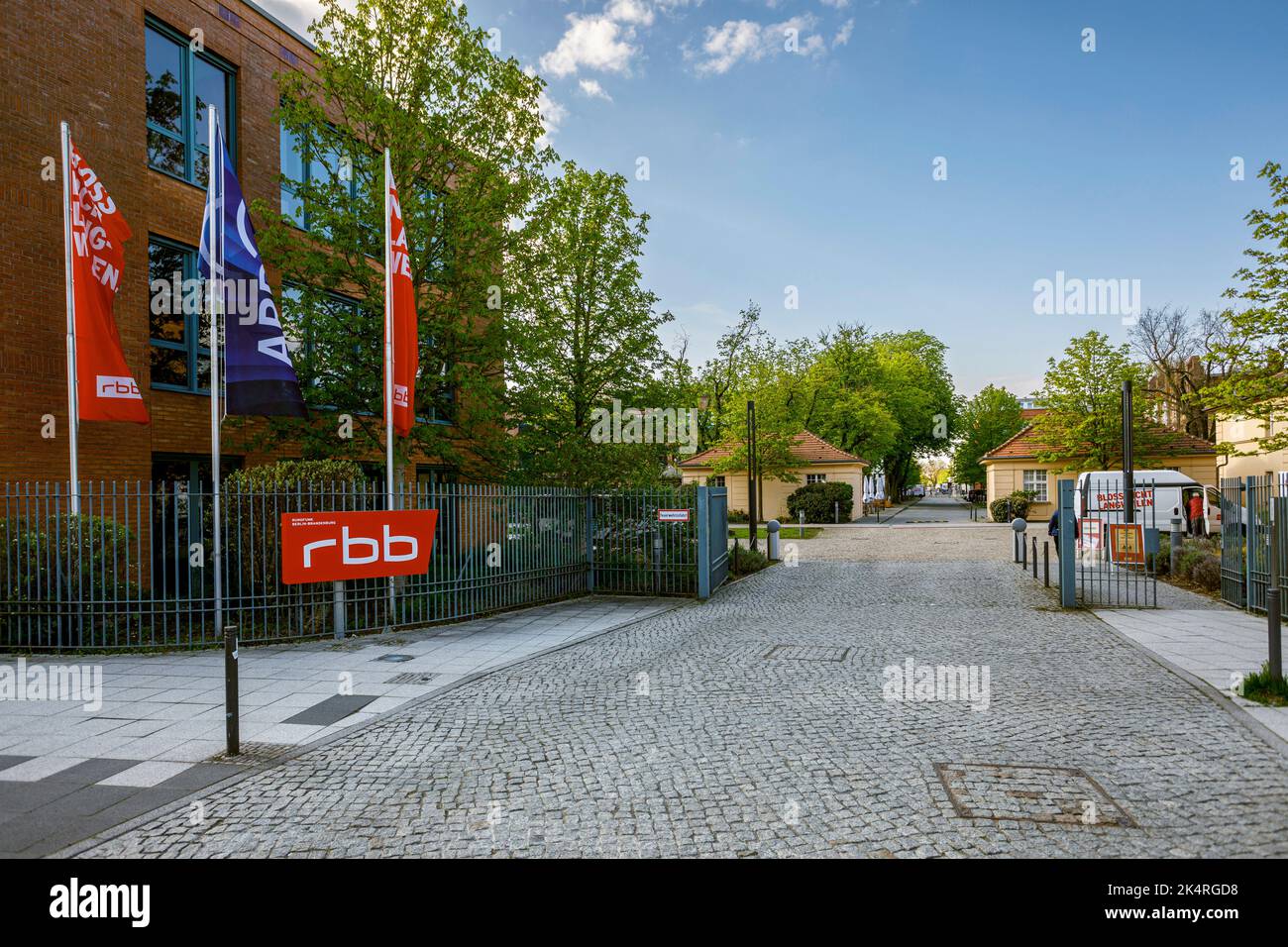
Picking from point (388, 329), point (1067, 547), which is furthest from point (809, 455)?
point (388, 329)

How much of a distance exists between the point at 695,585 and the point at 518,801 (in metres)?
10.0

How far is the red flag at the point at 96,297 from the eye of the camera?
10867 millimetres

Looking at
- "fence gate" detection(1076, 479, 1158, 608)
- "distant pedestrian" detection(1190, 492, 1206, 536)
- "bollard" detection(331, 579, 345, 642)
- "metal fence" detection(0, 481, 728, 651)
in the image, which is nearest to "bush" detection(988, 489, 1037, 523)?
Answer: "distant pedestrian" detection(1190, 492, 1206, 536)

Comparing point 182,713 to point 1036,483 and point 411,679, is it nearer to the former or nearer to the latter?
point 411,679

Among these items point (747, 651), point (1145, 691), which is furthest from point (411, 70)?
point (1145, 691)

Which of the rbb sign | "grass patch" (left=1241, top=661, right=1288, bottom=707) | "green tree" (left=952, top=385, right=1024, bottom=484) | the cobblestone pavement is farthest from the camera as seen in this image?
"green tree" (left=952, top=385, right=1024, bottom=484)

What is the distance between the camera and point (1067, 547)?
477 inches

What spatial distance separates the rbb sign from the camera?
964 cm

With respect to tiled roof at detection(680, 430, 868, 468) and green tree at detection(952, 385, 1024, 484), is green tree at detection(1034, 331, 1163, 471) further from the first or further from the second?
green tree at detection(952, 385, 1024, 484)

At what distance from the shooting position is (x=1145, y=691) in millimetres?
7000

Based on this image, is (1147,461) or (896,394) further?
(896,394)

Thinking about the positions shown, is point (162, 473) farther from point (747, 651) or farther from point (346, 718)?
point (747, 651)

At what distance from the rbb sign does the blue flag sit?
8.79 ft

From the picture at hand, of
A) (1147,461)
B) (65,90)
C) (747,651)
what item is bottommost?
(747,651)
